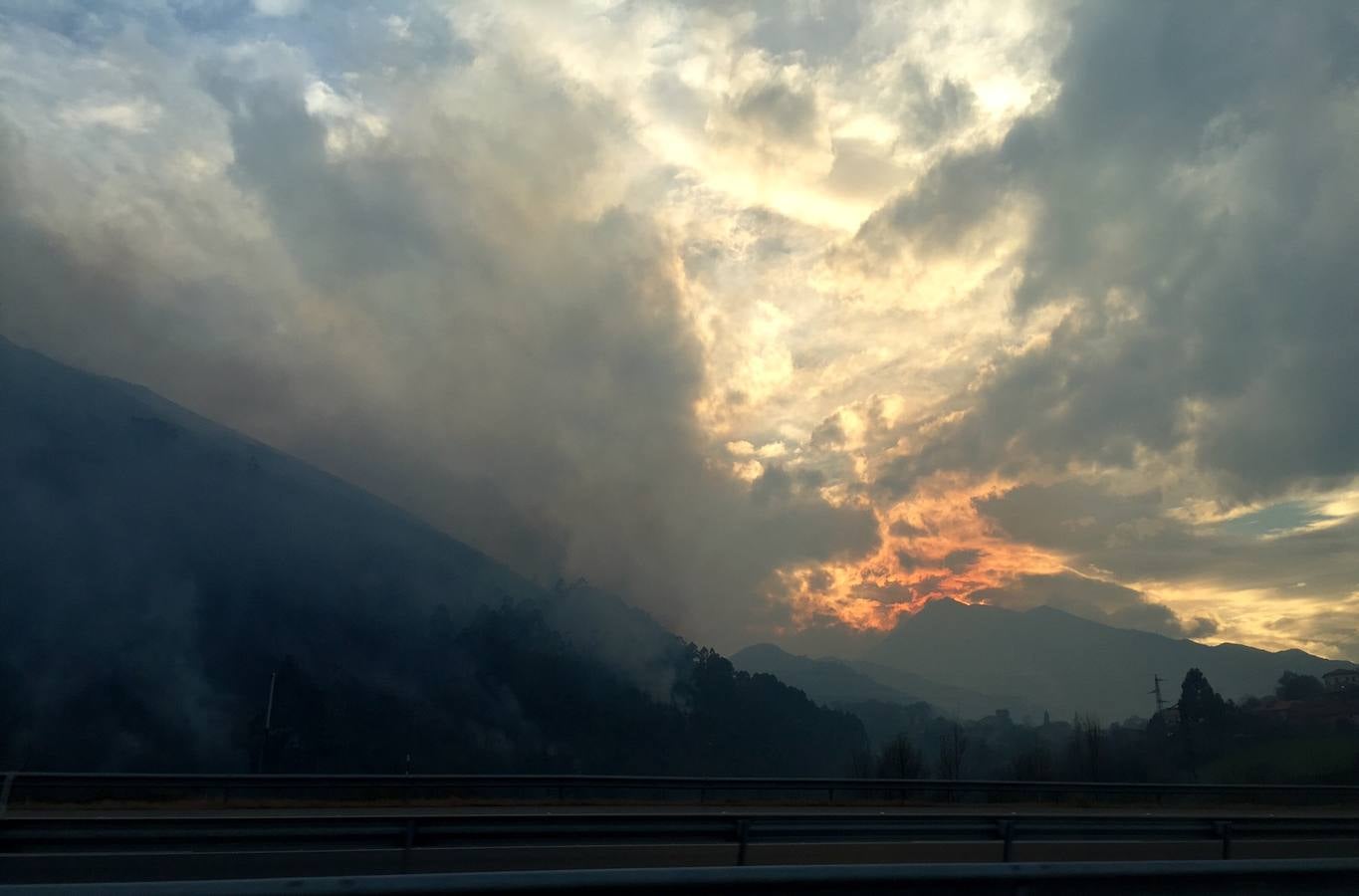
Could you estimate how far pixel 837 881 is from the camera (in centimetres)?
673

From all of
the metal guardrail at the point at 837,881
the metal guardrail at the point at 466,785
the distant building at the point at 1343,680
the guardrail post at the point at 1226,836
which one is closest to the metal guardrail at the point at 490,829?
the guardrail post at the point at 1226,836

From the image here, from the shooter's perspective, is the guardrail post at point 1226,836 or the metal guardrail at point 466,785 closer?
the guardrail post at point 1226,836

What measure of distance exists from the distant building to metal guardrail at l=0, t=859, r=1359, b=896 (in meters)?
107

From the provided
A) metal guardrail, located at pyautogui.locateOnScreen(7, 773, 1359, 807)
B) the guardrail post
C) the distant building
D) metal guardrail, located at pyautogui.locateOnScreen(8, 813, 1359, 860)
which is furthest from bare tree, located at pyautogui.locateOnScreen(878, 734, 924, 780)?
the guardrail post

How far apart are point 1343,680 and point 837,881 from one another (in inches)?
4503

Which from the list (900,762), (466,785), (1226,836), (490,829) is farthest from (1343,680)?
(490,829)

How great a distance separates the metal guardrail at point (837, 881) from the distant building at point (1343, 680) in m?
107

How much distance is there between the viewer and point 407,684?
7840 inches

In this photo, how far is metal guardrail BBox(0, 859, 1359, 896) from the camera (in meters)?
5.46

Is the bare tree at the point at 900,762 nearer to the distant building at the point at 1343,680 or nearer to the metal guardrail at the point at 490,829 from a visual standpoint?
the metal guardrail at the point at 490,829

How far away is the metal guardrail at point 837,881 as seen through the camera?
17.9 ft

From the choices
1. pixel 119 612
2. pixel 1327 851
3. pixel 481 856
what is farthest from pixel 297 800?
pixel 119 612

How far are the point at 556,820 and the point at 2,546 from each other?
736 ft

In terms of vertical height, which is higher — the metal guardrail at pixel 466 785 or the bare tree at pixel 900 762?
the metal guardrail at pixel 466 785
